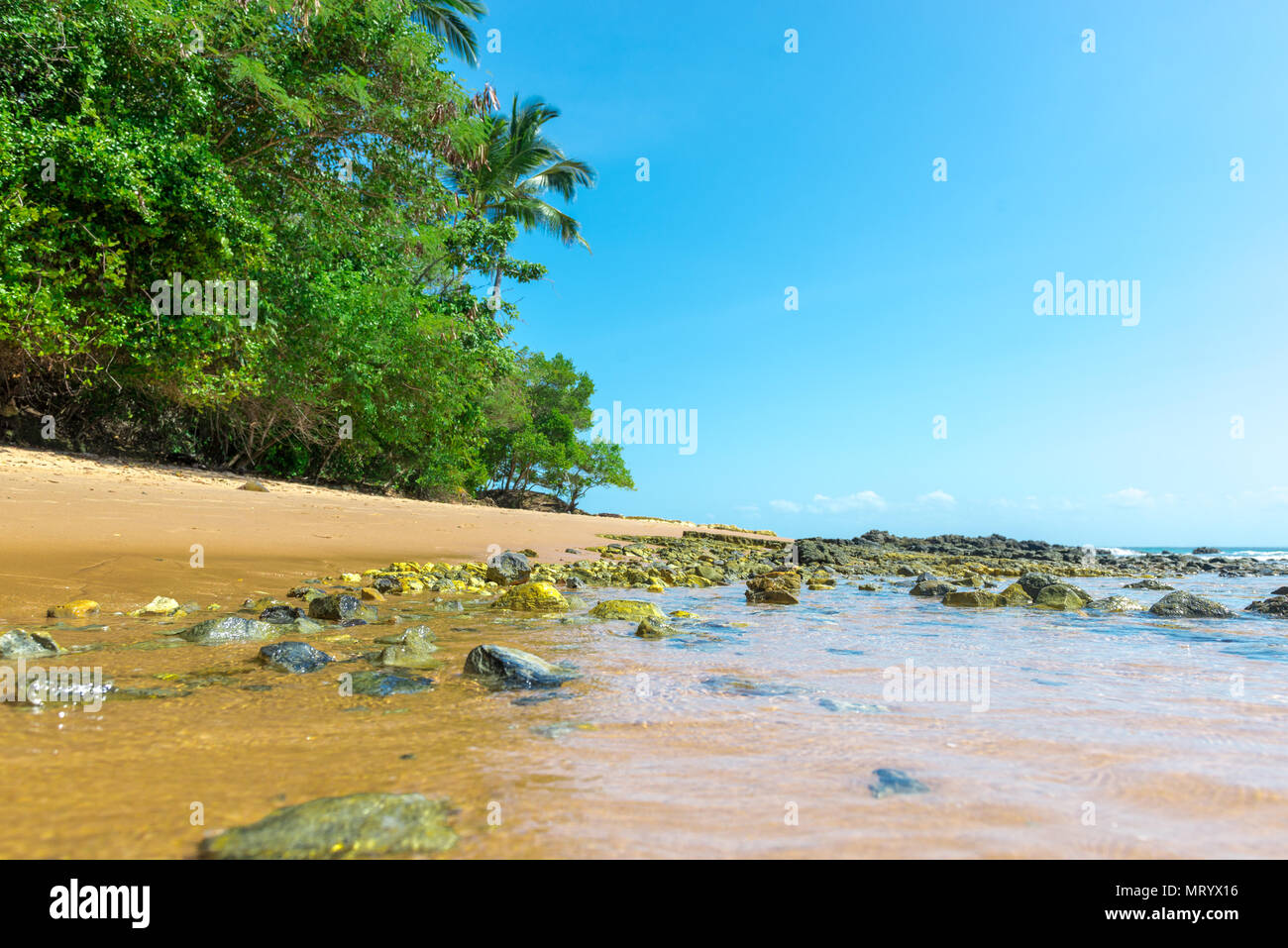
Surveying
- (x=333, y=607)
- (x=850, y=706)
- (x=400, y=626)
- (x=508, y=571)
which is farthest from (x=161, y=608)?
(x=850, y=706)

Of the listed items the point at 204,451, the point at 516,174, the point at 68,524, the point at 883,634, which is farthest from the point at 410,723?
the point at 516,174

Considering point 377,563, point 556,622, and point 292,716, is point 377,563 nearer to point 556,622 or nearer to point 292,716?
point 556,622

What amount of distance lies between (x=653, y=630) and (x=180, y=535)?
5619 millimetres

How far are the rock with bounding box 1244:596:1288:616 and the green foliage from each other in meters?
16.2

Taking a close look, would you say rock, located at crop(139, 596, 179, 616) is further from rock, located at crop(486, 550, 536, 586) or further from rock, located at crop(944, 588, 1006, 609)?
rock, located at crop(944, 588, 1006, 609)

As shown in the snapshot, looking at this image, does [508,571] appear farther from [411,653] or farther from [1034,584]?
[1034,584]

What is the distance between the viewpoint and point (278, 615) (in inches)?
155

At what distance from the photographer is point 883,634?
4.90m

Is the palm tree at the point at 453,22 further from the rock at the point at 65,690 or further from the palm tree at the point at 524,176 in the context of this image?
the rock at the point at 65,690

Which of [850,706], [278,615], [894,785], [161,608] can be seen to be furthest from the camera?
[161,608]

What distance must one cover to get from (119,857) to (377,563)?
6.67 meters

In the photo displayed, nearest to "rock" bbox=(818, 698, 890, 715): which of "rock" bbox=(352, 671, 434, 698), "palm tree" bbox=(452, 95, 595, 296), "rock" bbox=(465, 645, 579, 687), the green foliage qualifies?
"rock" bbox=(465, 645, 579, 687)

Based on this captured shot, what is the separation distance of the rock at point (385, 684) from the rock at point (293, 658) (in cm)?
26

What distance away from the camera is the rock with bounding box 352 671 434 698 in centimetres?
257
